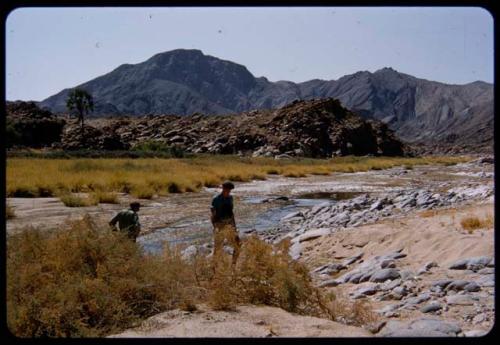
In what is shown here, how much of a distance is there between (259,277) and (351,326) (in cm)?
107

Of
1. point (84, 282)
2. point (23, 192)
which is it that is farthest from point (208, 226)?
point (84, 282)

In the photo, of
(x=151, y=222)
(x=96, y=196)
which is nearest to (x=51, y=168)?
(x=96, y=196)

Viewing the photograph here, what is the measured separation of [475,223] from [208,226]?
23.2ft

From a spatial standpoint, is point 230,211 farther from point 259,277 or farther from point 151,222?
point 151,222

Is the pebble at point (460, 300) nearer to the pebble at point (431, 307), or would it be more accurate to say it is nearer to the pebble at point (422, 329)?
the pebble at point (431, 307)

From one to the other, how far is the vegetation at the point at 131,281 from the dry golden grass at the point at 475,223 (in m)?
3.24

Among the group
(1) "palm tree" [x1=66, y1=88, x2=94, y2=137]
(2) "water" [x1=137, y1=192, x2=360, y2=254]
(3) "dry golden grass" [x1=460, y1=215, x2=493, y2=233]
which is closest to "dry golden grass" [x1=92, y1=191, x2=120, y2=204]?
(2) "water" [x1=137, y1=192, x2=360, y2=254]

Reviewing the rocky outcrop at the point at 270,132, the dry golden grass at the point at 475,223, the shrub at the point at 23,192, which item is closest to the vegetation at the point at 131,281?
the dry golden grass at the point at 475,223

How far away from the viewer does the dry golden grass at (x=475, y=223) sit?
27.1 feet

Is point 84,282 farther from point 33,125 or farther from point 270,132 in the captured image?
point 270,132

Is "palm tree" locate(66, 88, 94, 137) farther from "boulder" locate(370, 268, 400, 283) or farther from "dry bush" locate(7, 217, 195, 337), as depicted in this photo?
"boulder" locate(370, 268, 400, 283)

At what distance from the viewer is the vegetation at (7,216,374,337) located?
493 centimetres

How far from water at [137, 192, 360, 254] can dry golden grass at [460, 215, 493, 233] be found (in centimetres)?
422

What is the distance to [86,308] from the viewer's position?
5000 mm
